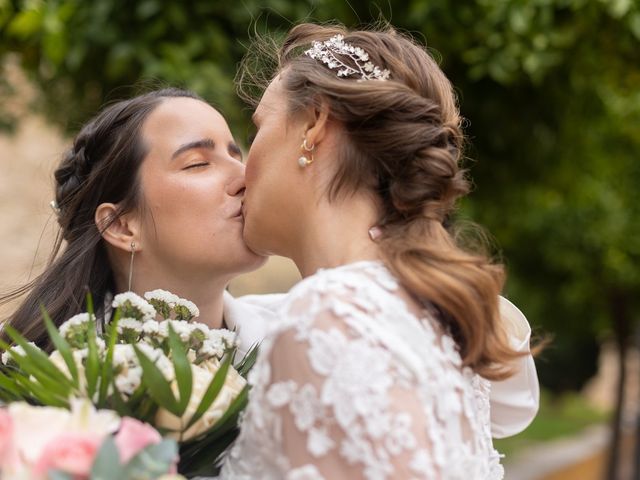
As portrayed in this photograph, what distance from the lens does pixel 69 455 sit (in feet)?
5.32

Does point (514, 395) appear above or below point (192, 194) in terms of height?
below

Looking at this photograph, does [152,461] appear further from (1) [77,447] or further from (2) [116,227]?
(2) [116,227]

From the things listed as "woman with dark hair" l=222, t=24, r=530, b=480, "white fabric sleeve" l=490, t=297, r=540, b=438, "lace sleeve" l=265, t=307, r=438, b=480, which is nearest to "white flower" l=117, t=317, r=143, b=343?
"woman with dark hair" l=222, t=24, r=530, b=480

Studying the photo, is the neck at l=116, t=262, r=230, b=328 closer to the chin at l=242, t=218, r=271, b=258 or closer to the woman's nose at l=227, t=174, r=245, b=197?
the woman's nose at l=227, t=174, r=245, b=197

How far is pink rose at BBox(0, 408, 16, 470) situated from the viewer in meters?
1.65

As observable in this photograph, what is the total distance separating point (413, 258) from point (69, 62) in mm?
2790

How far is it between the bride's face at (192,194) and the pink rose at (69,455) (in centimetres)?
110

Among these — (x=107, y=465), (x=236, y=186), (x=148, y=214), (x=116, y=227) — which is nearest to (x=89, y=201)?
(x=116, y=227)

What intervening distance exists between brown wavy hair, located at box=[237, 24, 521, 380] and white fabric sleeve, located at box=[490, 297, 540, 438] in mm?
469

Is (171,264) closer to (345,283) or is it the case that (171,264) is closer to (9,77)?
(345,283)

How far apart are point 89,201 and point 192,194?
1.38ft

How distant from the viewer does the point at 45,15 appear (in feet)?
13.8

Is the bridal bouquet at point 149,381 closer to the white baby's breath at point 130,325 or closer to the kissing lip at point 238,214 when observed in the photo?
the white baby's breath at point 130,325

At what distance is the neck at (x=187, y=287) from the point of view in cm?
284
